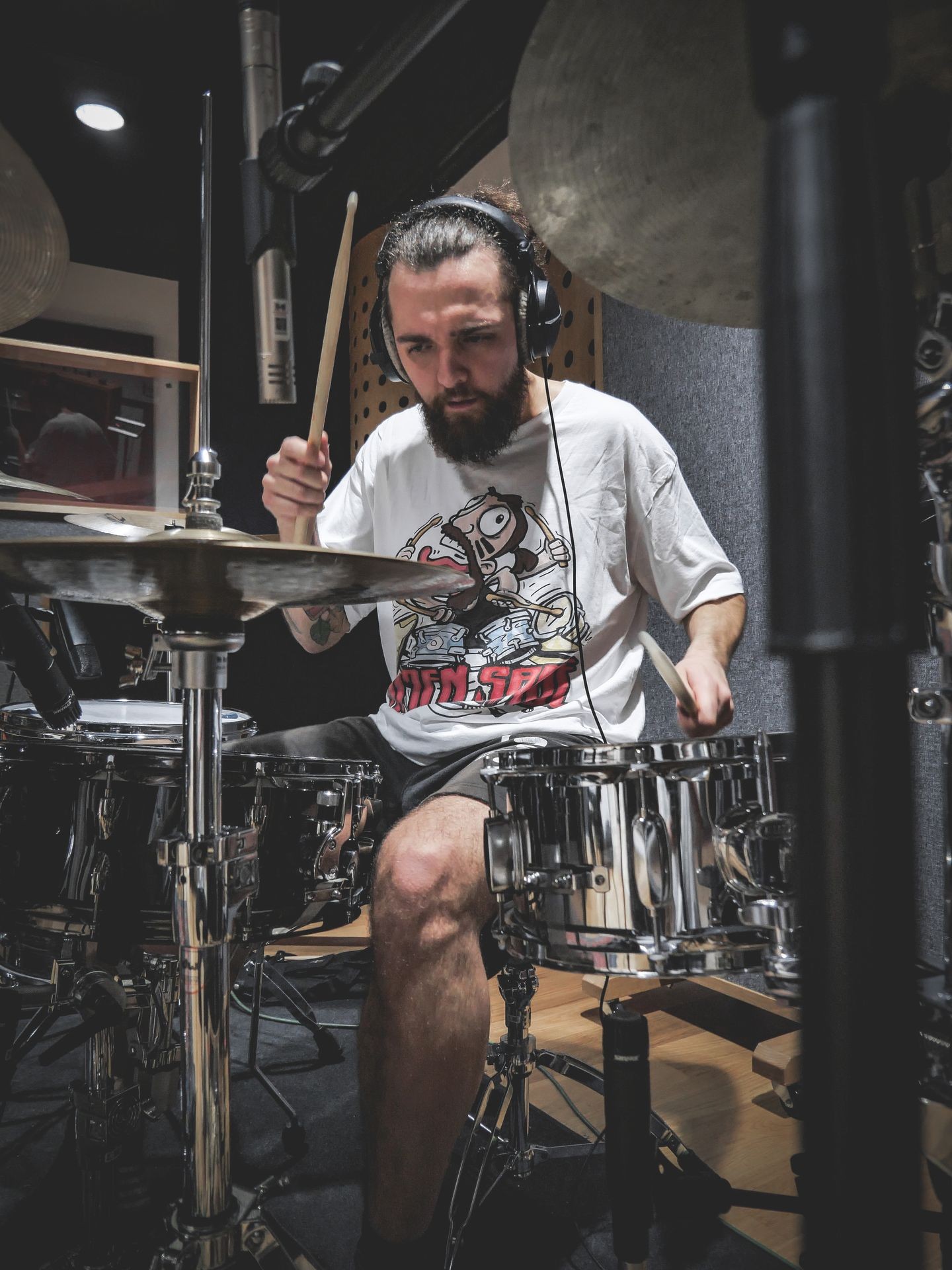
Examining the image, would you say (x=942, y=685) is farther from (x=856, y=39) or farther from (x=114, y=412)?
(x=114, y=412)

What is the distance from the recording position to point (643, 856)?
794mm

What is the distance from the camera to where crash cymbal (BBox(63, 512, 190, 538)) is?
2.51 feet

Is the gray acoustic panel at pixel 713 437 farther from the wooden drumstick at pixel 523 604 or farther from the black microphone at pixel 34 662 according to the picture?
the black microphone at pixel 34 662

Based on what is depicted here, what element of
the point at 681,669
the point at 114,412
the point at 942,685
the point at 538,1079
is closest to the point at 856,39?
the point at 942,685

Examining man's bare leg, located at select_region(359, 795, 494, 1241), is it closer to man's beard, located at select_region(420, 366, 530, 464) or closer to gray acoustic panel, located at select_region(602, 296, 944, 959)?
man's beard, located at select_region(420, 366, 530, 464)

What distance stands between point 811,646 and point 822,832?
1.8 inches

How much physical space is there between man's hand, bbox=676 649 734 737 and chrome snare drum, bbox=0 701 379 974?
16.7 inches

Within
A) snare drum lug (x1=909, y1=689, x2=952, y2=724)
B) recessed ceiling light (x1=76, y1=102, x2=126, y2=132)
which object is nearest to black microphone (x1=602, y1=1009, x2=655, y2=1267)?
snare drum lug (x1=909, y1=689, x2=952, y2=724)

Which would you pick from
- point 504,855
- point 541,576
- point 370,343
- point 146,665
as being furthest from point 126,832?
point 370,343

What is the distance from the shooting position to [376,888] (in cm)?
100

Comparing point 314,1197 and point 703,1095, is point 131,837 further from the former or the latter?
point 703,1095

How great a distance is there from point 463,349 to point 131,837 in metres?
0.90

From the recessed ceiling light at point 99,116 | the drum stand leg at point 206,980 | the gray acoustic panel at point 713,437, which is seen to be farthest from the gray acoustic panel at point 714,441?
the recessed ceiling light at point 99,116

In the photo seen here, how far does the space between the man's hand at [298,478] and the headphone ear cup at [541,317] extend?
0.49 m
